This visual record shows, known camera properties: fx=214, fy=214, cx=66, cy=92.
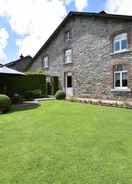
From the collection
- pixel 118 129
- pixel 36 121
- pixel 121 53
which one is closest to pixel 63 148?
pixel 118 129

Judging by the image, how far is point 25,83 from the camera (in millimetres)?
20875

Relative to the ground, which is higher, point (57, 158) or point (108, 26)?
point (108, 26)

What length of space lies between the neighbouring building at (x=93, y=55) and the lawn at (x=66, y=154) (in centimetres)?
834

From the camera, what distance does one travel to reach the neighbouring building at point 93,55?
1582cm

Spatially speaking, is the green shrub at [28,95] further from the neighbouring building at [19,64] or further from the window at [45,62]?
the neighbouring building at [19,64]

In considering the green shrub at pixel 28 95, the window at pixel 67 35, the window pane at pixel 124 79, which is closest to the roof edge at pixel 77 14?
the window at pixel 67 35

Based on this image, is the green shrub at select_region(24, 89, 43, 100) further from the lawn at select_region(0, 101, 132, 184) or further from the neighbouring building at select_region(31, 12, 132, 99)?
the lawn at select_region(0, 101, 132, 184)

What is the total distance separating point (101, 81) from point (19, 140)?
40.2ft

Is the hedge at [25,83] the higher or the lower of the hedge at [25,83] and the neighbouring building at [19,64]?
the lower

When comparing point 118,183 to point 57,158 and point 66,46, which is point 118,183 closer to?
point 57,158

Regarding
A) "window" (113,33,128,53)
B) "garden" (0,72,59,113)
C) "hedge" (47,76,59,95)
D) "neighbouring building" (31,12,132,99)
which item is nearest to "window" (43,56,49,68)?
"neighbouring building" (31,12,132,99)

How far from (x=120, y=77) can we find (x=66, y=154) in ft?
39.3

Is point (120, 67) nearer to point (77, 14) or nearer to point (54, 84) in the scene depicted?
point (77, 14)

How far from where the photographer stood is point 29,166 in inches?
180
